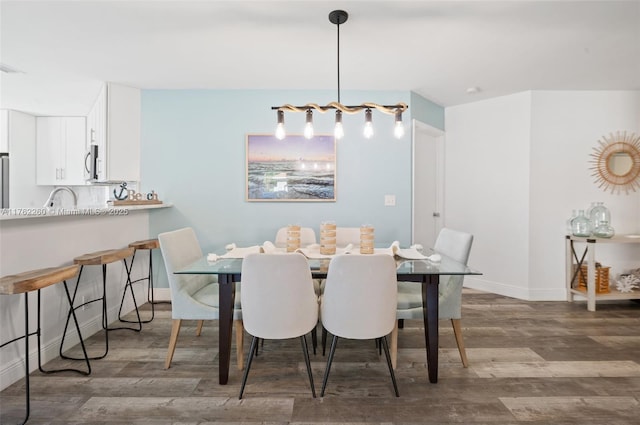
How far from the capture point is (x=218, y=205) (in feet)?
11.8

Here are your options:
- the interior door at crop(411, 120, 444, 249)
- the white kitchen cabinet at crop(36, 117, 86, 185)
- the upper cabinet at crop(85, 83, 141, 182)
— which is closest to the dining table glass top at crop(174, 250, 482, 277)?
the interior door at crop(411, 120, 444, 249)

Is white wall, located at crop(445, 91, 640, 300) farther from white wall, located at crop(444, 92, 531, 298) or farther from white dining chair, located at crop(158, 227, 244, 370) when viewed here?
white dining chair, located at crop(158, 227, 244, 370)

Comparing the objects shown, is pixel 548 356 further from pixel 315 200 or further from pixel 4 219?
pixel 4 219

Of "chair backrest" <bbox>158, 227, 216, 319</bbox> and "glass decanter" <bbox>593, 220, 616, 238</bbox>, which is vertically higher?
"glass decanter" <bbox>593, 220, 616, 238</bbox>

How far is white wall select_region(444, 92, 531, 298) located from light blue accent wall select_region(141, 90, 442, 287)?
959 mm

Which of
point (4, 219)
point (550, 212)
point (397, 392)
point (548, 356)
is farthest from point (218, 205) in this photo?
point (550, 212)

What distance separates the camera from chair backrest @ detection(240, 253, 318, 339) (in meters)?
1.70

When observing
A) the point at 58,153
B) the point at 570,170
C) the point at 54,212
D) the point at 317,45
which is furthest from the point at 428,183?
the point at 58,153

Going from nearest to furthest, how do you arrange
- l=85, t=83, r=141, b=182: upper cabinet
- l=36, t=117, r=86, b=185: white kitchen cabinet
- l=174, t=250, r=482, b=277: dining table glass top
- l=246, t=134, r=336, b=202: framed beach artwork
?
1. l=174, t=250, r=482, b=277: dining table glass top
2. l=85, t=83, r=141, b=182: upper cabinet
3. l=246, t=134, r=336, b=202: framed beach artwork
4. l=36, t=117, r=86, b=185: white kitchen cabinet

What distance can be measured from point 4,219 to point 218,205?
189 cm

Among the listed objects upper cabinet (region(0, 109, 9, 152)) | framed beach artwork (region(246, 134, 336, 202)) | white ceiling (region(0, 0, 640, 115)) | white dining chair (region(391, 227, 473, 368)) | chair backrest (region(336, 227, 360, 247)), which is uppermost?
white ceiling (region(0, 0, 640, 115))

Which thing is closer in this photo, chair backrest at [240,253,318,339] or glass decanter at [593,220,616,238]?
chair backrest at [240,253,318,339]

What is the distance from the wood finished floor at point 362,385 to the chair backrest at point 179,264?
46 cm

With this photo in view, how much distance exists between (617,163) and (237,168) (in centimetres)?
422
